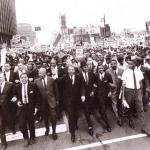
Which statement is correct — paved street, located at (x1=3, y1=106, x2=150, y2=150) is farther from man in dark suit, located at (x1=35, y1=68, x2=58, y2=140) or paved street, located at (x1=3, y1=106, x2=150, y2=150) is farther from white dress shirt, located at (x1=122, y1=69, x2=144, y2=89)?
white dress shirt, located at (x1=122, y1=69, x2=144, y2=89)

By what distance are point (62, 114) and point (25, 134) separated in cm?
293

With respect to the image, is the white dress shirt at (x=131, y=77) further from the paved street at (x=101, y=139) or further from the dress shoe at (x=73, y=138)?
the dress shoe at (x=73, y=138)

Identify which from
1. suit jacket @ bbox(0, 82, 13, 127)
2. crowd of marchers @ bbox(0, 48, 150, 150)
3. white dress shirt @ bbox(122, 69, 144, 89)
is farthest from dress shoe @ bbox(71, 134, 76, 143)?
white dress shirt @ bbox(122, 69, 144, 89)

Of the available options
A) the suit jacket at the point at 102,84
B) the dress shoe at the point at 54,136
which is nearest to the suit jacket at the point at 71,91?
the suit jacket at the point at 102,84

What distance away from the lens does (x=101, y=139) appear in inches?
324

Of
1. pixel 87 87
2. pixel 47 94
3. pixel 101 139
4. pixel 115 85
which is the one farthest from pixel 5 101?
pixel 115 85

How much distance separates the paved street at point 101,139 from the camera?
7.63 metres

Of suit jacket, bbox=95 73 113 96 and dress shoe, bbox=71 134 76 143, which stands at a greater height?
suit jacket, bbox=95 73 113 96

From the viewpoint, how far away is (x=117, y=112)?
378 inches

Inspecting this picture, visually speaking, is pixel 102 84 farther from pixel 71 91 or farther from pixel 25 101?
pixel 25 101

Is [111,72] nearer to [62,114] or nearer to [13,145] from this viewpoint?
[62,114]

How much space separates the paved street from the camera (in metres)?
7.63

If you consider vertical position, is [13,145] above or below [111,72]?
below

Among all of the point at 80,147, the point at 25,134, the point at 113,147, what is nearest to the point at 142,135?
the point at 113,147
